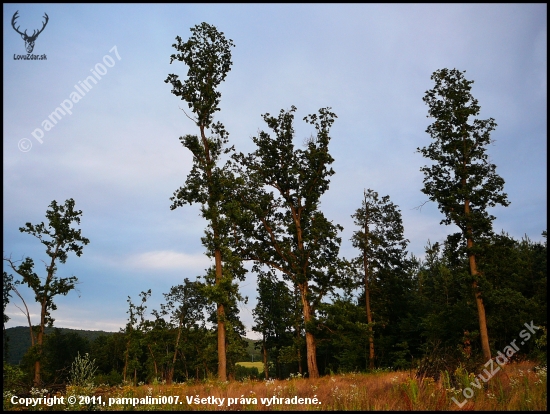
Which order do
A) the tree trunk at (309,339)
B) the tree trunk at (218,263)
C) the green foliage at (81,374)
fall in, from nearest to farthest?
the green foliage at (81,374) < the tree trunk at (218,263) < the tree trunk at (309,339)

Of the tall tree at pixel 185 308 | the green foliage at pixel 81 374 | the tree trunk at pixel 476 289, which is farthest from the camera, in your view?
the tall tree at pixel 185 308

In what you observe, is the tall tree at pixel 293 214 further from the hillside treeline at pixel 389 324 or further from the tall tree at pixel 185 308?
the tall tree at pixel 185 308

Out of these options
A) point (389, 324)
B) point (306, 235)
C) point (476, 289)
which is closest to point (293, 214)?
point (306, 235)

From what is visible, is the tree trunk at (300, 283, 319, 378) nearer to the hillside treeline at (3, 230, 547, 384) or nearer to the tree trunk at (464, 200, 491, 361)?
the hillside treeline at (3, 230, 547, 384)

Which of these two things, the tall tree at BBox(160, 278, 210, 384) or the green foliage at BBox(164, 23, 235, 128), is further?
the tall tree at BBox(160, 278, 210, 384)

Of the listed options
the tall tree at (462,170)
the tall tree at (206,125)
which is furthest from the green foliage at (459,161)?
the tall tree at (206,125)

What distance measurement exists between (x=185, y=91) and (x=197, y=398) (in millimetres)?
17303

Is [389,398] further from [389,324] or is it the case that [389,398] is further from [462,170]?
[389,324]

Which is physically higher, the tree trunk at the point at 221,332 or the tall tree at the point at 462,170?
the tall tree at the point at 462,170

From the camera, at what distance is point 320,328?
23.7m

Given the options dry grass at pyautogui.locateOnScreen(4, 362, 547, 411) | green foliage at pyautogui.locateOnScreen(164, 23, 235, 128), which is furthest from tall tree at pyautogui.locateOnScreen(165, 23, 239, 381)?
dry grass at pyautogui.locateOnScreen(4, 362, 547, 411)

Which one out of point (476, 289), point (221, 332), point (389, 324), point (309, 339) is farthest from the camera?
point (389, 324)

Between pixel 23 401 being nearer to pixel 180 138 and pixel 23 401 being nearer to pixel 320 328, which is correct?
pixel 180 138

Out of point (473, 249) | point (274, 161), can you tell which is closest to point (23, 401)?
point (274, 161)
